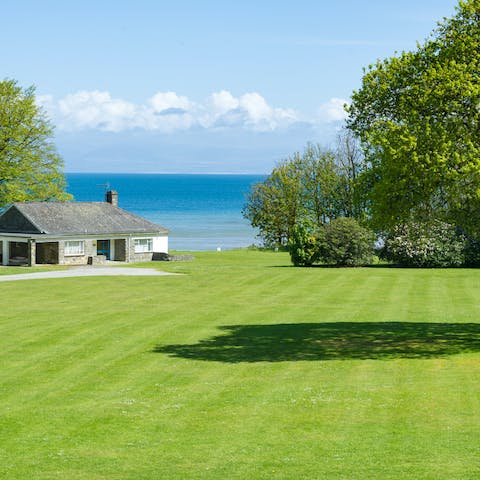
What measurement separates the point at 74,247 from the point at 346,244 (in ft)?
78.7

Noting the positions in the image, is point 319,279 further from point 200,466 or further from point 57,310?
point 200,466

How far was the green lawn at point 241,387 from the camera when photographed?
14305 mm

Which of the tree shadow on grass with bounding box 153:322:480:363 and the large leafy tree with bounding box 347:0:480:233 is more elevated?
the large leafy tree with bounding box 347:0:480:233

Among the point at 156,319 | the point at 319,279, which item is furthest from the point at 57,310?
the point at 319,279

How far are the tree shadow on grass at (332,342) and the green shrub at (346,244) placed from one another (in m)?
31.4

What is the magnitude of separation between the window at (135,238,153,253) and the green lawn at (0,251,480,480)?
34589 millimetres

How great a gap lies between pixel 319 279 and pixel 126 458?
119 feet

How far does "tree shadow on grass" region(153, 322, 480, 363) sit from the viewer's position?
82.0ft

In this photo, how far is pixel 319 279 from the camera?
50125 mm

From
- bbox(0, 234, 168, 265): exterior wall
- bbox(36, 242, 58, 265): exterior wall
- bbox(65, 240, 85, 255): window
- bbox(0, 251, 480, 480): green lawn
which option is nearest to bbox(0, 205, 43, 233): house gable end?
bbox(0, 234, 168, 265): exterior wall

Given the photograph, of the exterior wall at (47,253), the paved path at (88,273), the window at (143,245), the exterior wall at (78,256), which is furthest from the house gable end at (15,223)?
the window at (143,245)

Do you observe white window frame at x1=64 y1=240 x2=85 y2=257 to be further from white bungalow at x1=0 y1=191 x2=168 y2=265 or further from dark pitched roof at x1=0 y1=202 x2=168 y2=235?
dark pitched roof at x1=0 y1=202 x2=168 y2=235

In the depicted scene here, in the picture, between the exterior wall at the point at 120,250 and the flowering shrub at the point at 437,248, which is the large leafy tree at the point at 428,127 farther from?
the exterior wall at the point at 120,250

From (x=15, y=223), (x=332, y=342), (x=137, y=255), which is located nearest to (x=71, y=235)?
(x=15, y=223)
